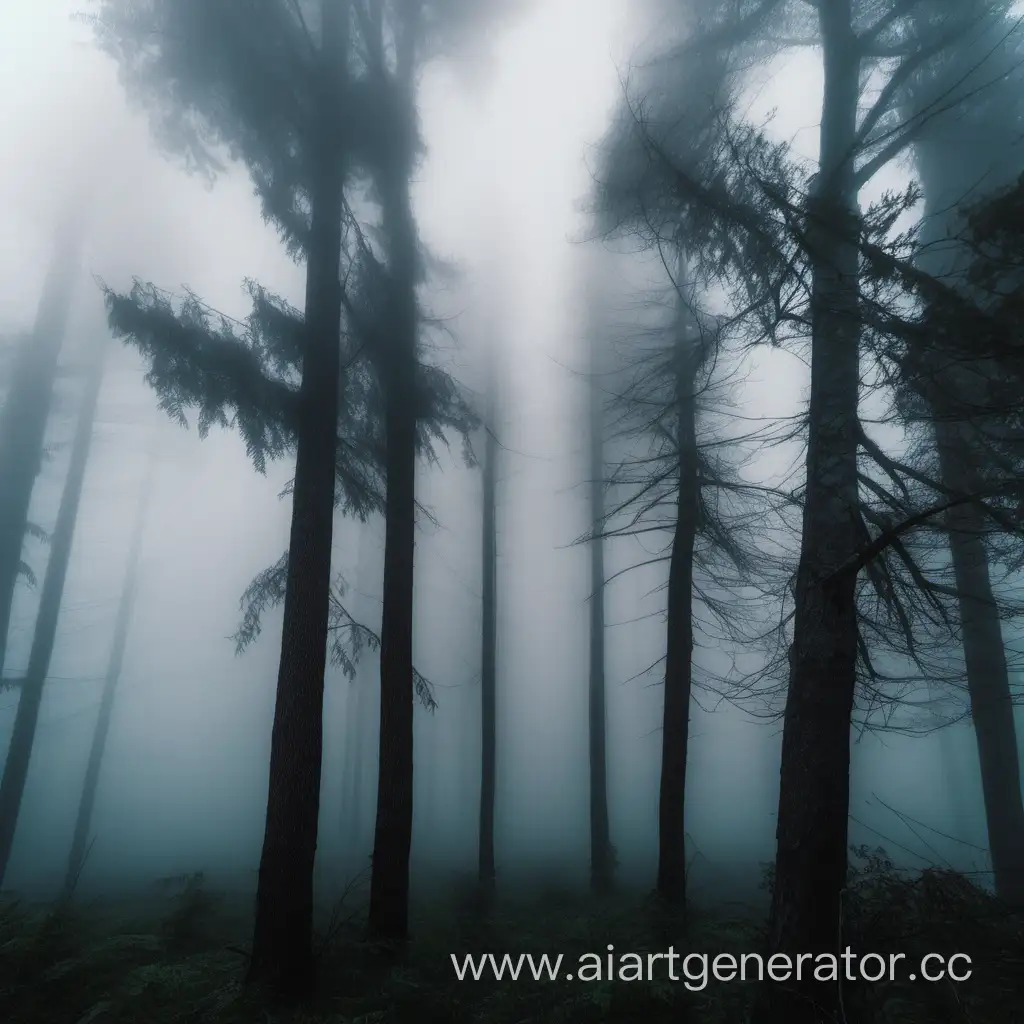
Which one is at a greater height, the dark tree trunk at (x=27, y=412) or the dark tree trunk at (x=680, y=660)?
the dark tree trunk at (x=27, y=412)

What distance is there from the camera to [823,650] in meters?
4.45

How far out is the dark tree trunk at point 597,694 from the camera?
488 inches

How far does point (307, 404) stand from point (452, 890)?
31.5 ft

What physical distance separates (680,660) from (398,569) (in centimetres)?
446

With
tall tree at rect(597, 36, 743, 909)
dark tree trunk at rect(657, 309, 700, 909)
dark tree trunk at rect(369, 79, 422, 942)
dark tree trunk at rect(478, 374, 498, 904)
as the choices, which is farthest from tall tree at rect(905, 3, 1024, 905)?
dark tree trunk at rect(478, 374, 498, 904)

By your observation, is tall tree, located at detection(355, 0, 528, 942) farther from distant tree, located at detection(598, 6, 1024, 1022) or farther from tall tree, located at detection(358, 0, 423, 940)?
distant tree, located at detection(598, 6, 1024, 1022)

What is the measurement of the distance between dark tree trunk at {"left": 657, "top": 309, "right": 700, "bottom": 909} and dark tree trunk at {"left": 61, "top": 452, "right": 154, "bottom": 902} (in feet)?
59.0

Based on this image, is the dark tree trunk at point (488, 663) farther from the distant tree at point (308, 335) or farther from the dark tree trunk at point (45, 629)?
the dark tree trunk at point (45, 629)

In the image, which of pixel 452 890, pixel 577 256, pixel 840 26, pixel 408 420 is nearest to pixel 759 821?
A: pixel 452 890

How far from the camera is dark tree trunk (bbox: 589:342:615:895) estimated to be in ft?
40.6

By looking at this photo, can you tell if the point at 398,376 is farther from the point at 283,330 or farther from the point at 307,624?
the point at 307,624

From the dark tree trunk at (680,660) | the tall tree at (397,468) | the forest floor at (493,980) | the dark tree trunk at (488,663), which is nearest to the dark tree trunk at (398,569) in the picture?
the tall tree at (397,468)

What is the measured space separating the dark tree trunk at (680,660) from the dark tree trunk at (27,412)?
49.3 ft

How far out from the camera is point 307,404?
22.5 feet
